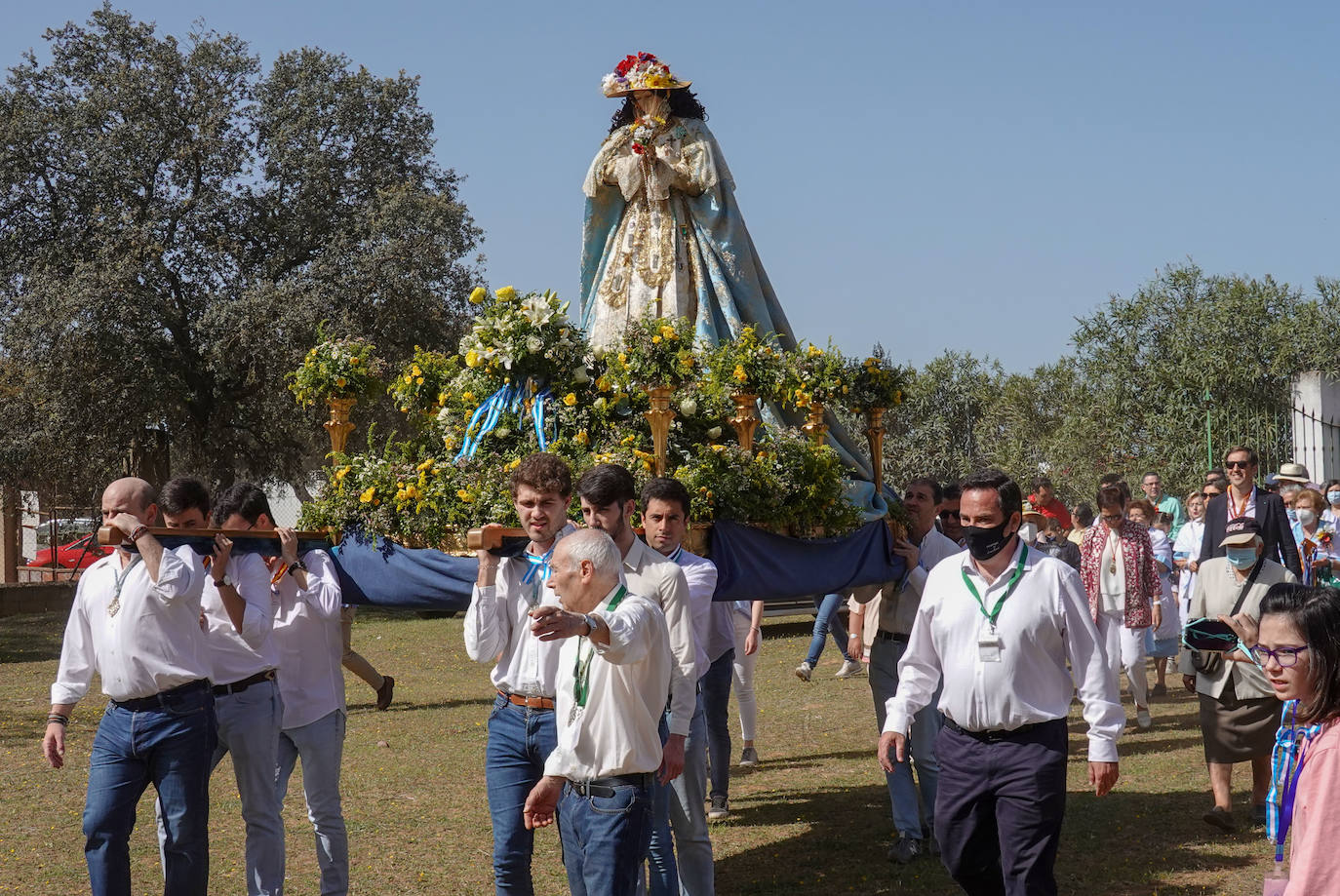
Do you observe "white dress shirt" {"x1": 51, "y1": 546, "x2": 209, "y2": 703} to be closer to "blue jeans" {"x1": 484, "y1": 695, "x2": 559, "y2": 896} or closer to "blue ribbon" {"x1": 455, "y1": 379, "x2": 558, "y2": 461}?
"blue jeans" {"x1": 484, "y1": 695, "x2": 559, "y2": 896}

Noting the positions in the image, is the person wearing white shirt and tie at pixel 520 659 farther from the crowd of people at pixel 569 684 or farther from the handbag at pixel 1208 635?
the handbag at pixel 1208 635

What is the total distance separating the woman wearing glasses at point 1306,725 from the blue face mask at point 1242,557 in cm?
451

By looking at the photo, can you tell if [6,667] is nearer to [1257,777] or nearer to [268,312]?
[268,312]

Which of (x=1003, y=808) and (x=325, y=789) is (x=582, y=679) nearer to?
(x=1003, y=808)

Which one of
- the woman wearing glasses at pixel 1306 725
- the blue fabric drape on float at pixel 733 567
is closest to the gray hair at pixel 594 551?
the woman wearing glasses at pixel 1306 725

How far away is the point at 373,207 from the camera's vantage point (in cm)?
2494

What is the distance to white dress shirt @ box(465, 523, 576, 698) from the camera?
16.2ft

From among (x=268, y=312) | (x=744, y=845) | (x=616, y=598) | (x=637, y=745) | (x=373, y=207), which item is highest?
(x=373, y=207)

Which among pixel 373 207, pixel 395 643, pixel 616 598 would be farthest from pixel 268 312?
pixel 616 598

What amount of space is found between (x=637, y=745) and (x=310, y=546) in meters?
2.66

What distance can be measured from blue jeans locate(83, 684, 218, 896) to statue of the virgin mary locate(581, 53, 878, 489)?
6.38 meters

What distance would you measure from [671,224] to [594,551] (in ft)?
25.7

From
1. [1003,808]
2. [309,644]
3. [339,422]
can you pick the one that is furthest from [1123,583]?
[309,644]

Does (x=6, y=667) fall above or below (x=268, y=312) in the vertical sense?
below
